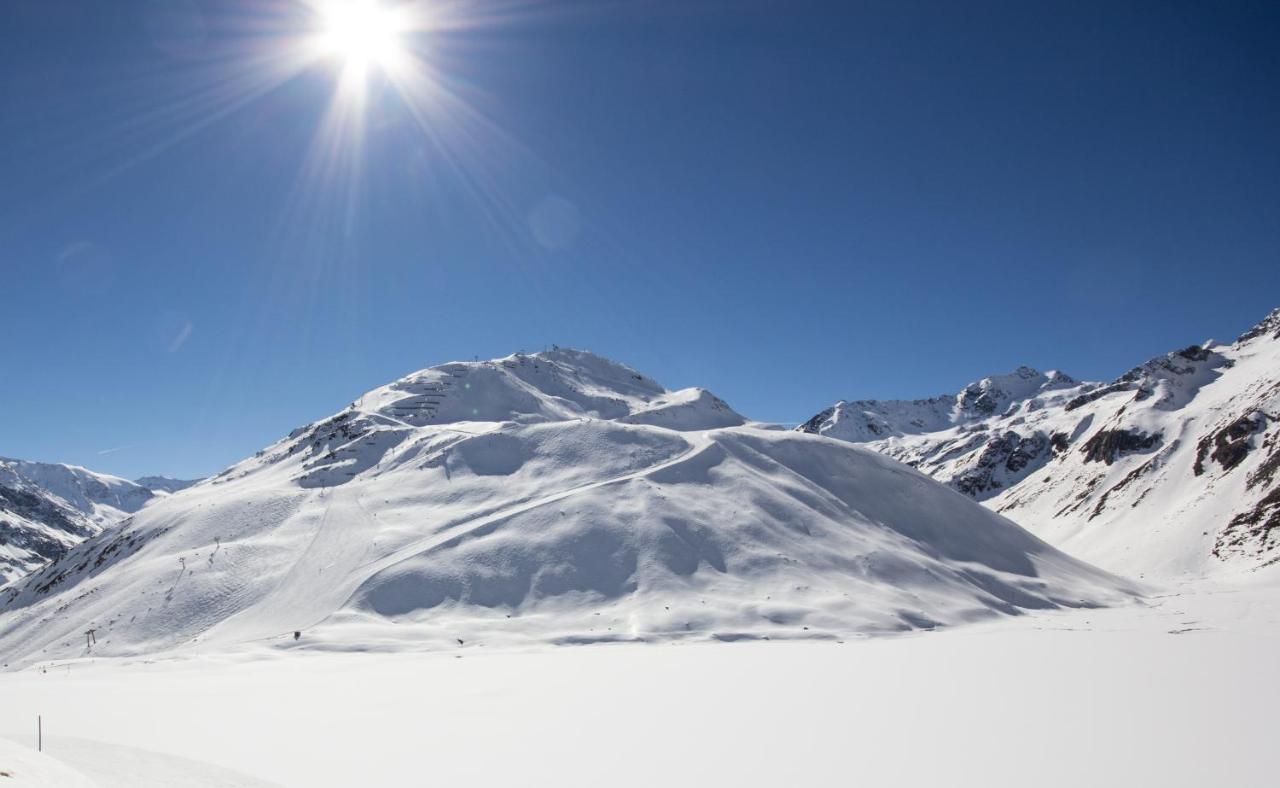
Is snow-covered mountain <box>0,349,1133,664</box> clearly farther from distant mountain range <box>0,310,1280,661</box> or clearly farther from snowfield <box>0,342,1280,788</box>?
snowfield <box>0,342,1280,788</box>

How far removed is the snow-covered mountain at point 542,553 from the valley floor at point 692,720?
59.6 feet

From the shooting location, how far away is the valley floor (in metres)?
17.8

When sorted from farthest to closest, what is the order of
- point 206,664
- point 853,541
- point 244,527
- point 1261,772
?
point 244,527
point 853,541
point 206,664
point 1261,772

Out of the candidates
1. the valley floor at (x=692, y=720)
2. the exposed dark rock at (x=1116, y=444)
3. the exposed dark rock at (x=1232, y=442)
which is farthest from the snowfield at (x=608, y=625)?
the exposed dark rock at (x=1116, y=444)

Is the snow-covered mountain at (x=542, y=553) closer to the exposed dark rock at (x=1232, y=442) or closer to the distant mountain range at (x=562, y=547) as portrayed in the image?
the distant mountain range at (x=562, y=547)

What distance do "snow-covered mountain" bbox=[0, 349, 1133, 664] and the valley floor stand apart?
18.2 m

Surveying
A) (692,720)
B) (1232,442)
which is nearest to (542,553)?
(692,720)

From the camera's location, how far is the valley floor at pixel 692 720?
17.8 metres

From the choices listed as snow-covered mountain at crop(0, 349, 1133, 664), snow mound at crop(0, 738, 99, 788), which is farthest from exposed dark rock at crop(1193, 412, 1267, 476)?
snow mound at crop(0, 738, 99, 788)

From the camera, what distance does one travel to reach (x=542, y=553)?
66.3 metres

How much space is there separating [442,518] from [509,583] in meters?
17.3

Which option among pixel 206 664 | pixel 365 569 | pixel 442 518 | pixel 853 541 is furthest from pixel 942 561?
pixel 206 664

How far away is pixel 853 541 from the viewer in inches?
2889

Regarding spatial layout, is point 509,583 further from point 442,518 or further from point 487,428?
point 487,428
